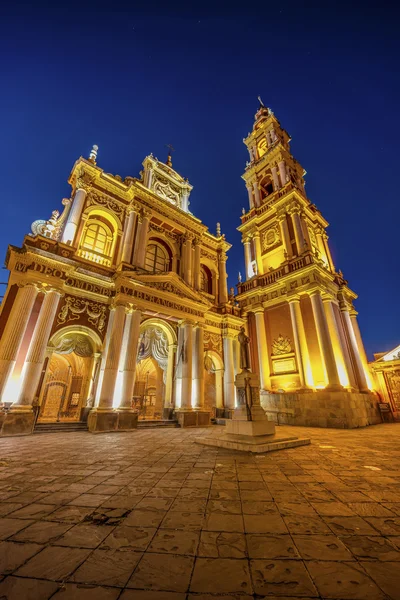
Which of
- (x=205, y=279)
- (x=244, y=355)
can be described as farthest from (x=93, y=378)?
(x=205, y=279)

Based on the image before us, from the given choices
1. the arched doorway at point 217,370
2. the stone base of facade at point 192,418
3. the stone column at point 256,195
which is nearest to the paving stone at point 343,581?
the stone base of facade at point 192,418

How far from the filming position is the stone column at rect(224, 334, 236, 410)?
14.8 m

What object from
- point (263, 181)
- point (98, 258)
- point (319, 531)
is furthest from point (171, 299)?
point (263, 181)

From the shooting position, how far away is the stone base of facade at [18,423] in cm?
819

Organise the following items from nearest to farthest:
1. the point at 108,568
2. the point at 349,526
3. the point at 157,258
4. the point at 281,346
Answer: the point at 108,568 → the point at 349,526 → the point at 281,346 → the point at 157,258

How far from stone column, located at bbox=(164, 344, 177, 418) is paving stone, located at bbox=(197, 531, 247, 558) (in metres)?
11.3

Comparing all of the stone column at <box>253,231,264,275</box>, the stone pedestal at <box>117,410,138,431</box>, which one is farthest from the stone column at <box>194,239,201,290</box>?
the stone pedestal at <box>117,410,138,431</box>

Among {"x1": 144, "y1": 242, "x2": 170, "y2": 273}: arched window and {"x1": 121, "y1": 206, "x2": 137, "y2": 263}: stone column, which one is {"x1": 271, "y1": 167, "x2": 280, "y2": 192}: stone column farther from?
{"x1": 121, "y1": 206, "x2": 137, "y2": 263}: stone column

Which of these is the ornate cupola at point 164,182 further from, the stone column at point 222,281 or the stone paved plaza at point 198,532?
the stone paved plaza at point 198,532

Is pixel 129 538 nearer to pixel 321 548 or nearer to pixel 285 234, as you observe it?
pixel 321 548

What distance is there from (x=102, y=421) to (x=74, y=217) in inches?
390

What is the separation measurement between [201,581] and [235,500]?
5.07 ft

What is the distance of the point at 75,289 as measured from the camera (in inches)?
455

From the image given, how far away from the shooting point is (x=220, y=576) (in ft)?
5.45
